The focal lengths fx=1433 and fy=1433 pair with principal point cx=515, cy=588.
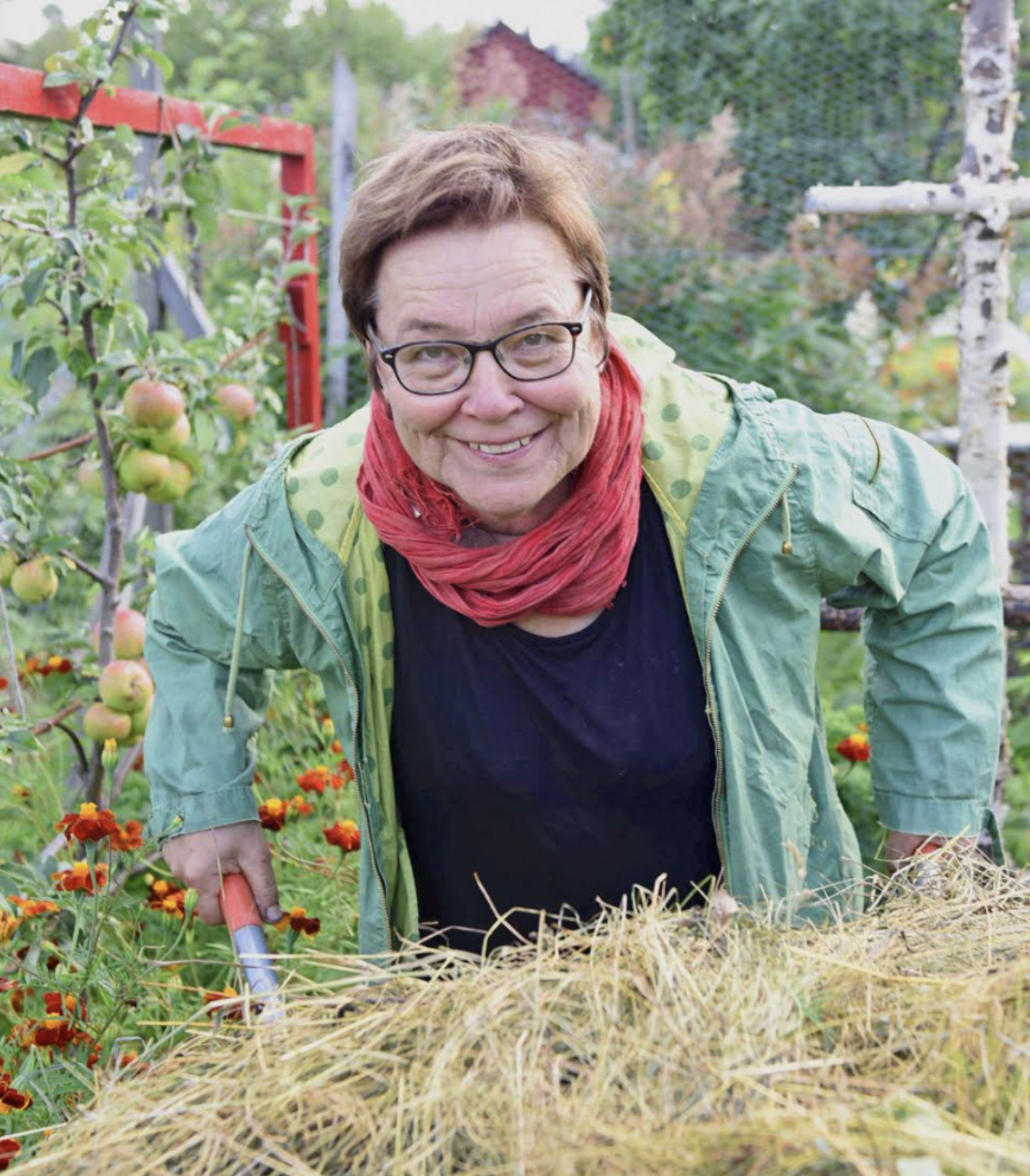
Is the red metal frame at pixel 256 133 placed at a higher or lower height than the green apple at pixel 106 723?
higher

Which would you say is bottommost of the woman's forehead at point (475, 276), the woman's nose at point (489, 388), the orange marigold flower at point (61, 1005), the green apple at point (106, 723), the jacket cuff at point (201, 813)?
the orange marigold flower at point (61, 1005)

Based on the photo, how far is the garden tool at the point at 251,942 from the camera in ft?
4.63

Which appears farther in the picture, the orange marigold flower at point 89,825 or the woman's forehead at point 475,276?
the orange marigold flower at point 89,825

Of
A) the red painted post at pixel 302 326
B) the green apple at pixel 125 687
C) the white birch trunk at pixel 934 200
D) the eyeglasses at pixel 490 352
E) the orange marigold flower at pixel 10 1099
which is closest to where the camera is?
the orange marigold flower at pixel 10 1099

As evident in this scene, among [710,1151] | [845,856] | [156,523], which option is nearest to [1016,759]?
[845,856]

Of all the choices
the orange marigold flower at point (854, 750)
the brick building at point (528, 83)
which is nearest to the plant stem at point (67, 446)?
the orange marigold flower at point (854, 750)

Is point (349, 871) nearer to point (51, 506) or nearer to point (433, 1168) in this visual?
point (433, 1168)

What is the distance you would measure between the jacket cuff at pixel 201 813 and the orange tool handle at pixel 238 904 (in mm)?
82

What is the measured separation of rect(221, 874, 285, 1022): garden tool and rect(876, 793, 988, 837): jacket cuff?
0.91 metres

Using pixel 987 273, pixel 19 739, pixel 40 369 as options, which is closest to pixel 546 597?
pixel 19 739

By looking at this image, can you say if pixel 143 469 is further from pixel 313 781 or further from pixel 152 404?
pixel 313 781

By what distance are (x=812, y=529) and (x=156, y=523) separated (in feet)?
7.87

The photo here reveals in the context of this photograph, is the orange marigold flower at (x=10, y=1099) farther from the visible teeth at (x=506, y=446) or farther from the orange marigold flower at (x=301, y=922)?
the visible teeth at (x=506, y=446)

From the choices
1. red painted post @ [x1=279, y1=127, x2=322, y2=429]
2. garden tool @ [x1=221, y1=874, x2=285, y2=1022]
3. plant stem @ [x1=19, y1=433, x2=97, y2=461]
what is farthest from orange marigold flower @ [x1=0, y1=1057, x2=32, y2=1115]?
red painted post @ [x1=279, y1=127, x2=322, y2=429]
